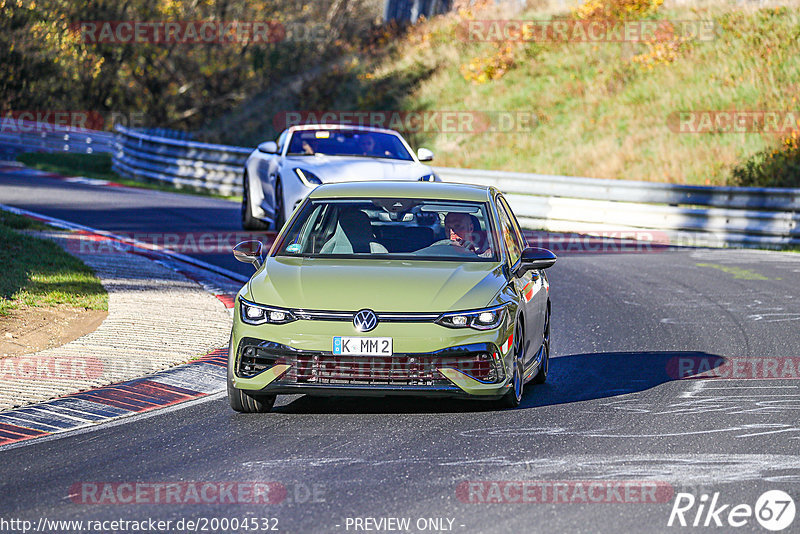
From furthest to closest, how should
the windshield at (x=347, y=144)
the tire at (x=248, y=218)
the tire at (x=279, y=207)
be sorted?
1. the tire at (x=248, y=218)
2. the windshield at (x=347, y=144)
3. the tire at (x=279, y=207)

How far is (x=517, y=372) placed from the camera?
27.6 ft

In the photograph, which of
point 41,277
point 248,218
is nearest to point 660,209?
point 248,218

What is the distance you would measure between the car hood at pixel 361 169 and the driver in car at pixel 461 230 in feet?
20.8

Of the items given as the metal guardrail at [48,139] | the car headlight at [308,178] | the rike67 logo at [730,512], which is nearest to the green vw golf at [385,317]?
the rike67 logo at [730,512]

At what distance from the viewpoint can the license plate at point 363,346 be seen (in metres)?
7.78

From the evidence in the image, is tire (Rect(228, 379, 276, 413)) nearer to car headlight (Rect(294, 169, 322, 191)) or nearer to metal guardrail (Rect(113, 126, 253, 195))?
car headlight (Rect(294, 169, 322, 191))

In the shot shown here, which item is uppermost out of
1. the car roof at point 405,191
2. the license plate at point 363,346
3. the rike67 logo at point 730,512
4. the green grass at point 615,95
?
the green grass at point 615,95

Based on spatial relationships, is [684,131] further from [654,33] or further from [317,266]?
[317,266]

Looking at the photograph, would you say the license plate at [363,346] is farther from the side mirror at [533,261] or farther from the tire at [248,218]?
the tire at [248,218]

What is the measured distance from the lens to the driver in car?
914 cm

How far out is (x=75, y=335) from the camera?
11.0 metres

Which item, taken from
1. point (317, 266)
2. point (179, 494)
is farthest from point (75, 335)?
point (179, 494)

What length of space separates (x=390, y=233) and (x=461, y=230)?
1.75 ft

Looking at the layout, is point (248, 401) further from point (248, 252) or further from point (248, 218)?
point (248, 218)
